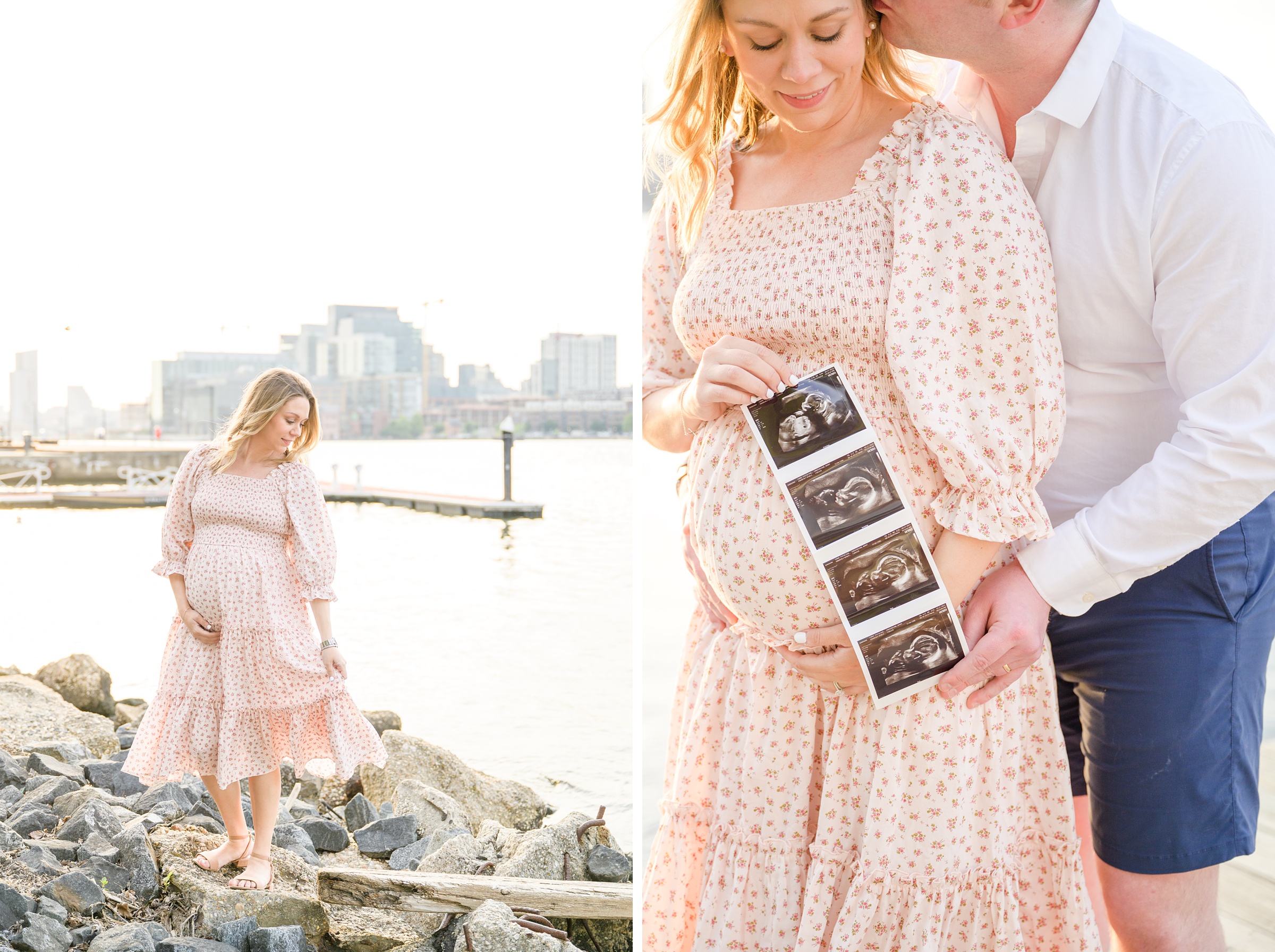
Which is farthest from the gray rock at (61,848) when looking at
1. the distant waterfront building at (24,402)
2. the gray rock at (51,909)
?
the distant waterfront building at (24,402)

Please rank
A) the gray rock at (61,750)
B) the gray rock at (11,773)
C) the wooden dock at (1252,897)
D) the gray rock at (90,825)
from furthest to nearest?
the gray rock at (61,750), the gray rock at (11,773), the gray rock at (90,825), the wooden dock at (1252,897)

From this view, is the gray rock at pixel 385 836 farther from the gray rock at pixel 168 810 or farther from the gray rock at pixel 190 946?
the gray rock at pixel 190 946

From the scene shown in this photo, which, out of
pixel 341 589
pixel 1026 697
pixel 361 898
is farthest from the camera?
pixel 341 589

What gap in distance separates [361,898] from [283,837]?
0.97 meters

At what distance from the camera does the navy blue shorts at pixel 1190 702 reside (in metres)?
1.10

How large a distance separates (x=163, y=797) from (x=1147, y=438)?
3469 millimetres

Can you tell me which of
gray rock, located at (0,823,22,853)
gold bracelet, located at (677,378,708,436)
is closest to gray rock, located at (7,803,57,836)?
gray rock, located at (0,823,22,853)

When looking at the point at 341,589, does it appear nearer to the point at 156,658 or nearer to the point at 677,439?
the point at 156,658

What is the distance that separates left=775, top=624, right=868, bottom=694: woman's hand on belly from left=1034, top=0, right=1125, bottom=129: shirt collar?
0.57 metres

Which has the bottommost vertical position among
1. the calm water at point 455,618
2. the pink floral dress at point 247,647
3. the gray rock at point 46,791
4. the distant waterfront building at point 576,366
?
the calm water at point 455,618

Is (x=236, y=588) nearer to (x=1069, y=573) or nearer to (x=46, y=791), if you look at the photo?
(x=46, y=791)

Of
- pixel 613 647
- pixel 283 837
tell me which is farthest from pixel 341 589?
pixel 283 837

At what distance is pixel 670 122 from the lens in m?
1.31

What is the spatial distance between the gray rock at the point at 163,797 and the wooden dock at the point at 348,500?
→ 20.6 meters
